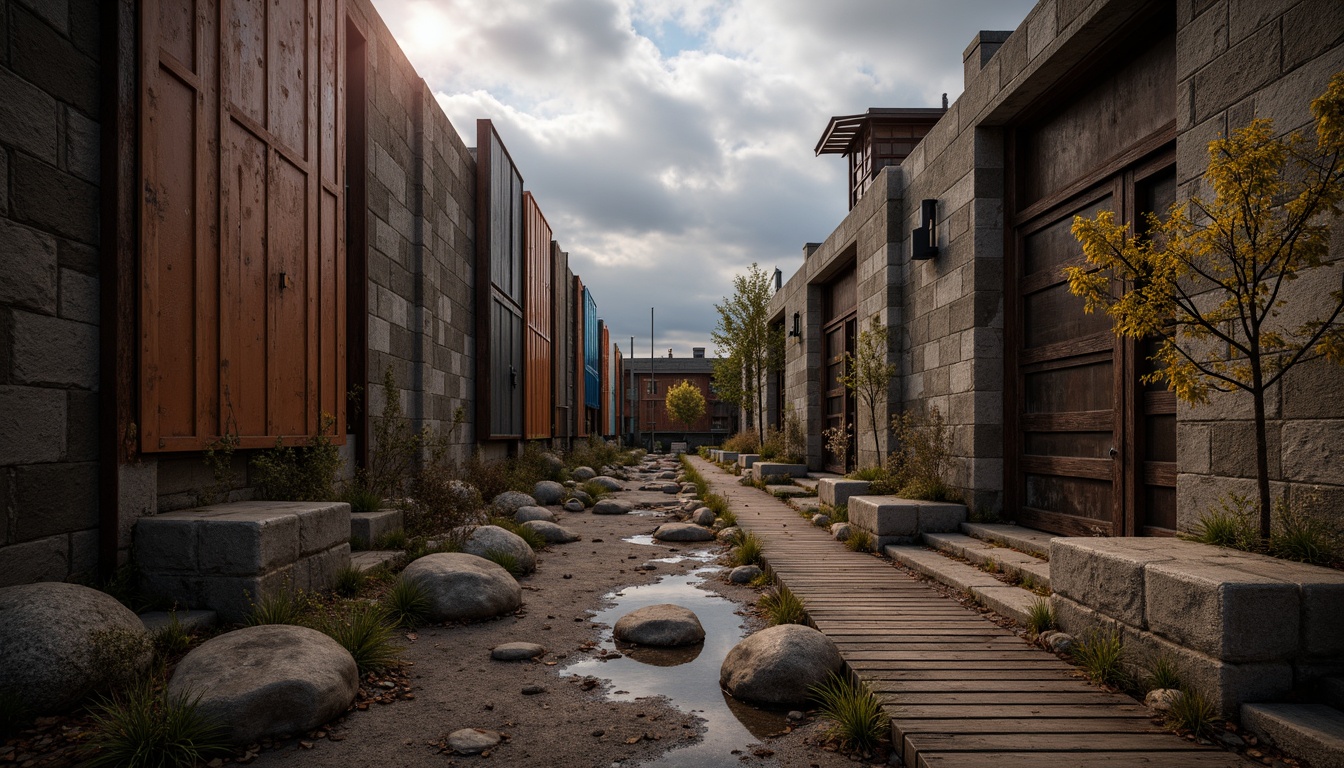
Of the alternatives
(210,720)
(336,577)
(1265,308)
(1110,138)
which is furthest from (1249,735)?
(336,577)

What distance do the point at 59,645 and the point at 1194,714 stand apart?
420 centimetres

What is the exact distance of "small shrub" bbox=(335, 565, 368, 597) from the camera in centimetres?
459

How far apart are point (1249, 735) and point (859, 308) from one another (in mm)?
7805

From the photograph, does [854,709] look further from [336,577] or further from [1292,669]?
[336,577]

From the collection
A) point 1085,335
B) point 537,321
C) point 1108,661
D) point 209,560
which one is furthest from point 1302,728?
point 537,321

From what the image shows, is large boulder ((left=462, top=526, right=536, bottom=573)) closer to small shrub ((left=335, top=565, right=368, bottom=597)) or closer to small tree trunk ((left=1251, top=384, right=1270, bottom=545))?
small shrub ((left=335, top=565, right=368, bottom=597))

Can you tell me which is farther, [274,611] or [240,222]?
[240,222]

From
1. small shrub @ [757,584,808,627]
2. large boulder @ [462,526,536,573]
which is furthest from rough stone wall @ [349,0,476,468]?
small shrub @ [757,584,808,627]

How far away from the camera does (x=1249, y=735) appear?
8.43 ft

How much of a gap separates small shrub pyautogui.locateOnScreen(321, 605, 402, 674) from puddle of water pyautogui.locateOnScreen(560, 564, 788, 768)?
87cm

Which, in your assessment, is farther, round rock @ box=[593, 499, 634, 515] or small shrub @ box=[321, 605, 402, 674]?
round rock @ box=[593, 499, 634, 515]

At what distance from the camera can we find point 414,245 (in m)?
8.11

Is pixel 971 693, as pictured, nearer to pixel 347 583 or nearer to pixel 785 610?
pixel 785 610

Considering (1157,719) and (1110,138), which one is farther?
(1110,138)
